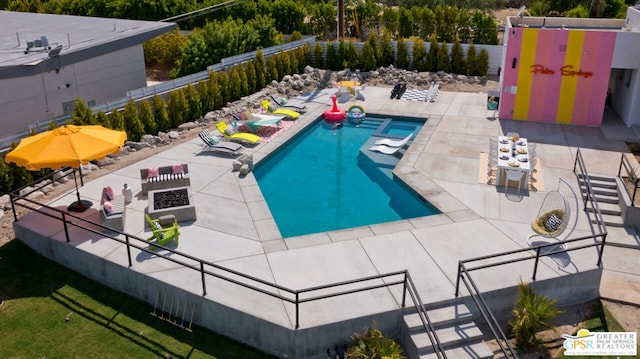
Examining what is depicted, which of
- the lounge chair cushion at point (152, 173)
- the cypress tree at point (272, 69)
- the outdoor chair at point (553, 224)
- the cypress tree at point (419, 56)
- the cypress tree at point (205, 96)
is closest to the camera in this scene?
the outdoor chair at point (553, 224)

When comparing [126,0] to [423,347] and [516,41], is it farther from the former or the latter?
[423,347]

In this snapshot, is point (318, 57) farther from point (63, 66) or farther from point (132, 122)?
point (63, 66)

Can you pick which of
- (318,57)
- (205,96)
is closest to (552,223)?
(205,96)

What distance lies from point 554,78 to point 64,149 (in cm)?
2013

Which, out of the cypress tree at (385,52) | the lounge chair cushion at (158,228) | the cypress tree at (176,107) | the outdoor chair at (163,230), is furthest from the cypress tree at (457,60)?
the lounge chair cushion at (158,228)

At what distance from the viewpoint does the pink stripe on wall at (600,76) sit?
72.7 feet

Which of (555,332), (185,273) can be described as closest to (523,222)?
(555,332)

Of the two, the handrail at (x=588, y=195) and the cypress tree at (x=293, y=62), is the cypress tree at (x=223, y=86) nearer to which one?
the cypress tree at (x=293, y=62)

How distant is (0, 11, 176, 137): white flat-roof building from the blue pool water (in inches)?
366

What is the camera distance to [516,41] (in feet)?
76.7

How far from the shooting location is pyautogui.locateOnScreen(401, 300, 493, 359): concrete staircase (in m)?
10.7

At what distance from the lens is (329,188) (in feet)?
61.2

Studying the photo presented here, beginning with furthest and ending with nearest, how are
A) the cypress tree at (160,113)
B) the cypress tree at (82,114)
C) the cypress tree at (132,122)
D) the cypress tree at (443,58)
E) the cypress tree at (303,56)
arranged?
the cypress tree at (303,56) → the cypress tree at (443,58) → the cypress tree at (160,113) → the cypress tree at (132,122) → the cypress tree at (82,114)

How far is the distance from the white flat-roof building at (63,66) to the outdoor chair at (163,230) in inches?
307
